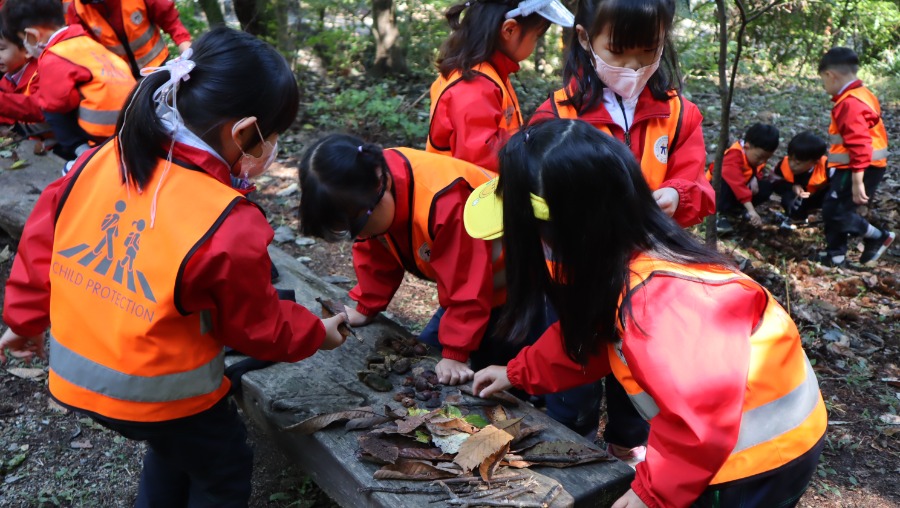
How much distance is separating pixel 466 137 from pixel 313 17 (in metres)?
7.72

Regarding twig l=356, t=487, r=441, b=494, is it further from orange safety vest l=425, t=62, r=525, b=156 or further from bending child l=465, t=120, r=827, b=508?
orange safety vest l=425, t=62, r=525, b=156

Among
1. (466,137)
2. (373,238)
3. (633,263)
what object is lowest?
(373,238)

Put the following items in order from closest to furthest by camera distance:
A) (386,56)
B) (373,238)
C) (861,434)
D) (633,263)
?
(633,263)
(373,238)
(861,434)
(386,56)

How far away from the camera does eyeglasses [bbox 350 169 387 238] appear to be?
103 inches

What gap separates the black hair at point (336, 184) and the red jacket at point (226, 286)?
48cm

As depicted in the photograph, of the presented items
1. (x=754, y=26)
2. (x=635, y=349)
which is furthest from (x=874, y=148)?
(x=754, y=26)

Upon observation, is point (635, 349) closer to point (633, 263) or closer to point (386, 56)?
point (633, 263)

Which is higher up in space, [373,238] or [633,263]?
[633,263]

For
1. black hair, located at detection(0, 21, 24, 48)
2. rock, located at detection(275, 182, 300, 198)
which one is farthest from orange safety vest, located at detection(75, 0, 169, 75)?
rock, located at detection(275, 182, 300, 198)

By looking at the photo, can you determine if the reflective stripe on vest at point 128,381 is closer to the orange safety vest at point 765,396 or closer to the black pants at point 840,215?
the orange safety vest at point 765,396

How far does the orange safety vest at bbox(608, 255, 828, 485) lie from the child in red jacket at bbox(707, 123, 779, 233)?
4257 millimetres

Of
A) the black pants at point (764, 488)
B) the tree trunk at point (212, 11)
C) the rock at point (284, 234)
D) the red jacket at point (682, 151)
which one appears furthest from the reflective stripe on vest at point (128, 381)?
the tree trunk at point (212, 11)

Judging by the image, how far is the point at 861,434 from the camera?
3.32 meters

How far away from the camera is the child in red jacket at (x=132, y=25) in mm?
5043
